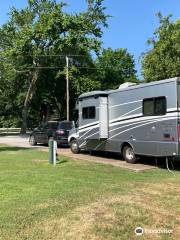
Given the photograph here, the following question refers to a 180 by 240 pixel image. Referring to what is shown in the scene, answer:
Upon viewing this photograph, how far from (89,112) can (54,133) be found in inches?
301

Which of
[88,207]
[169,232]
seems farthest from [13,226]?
[169,232]

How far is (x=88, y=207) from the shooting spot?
859cm

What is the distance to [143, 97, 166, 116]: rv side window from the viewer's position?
51.1ft

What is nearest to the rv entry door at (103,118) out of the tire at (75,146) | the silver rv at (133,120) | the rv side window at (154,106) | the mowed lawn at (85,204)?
the silver rv at (133,120)

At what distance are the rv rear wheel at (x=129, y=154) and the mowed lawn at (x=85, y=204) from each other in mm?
3405

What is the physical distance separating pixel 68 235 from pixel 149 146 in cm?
973

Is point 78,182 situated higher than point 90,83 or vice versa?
point 90,83

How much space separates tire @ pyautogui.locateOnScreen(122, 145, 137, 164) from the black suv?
916 cm

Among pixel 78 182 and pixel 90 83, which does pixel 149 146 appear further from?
pixel 90 83

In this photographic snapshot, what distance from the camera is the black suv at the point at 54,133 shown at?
2689cm
